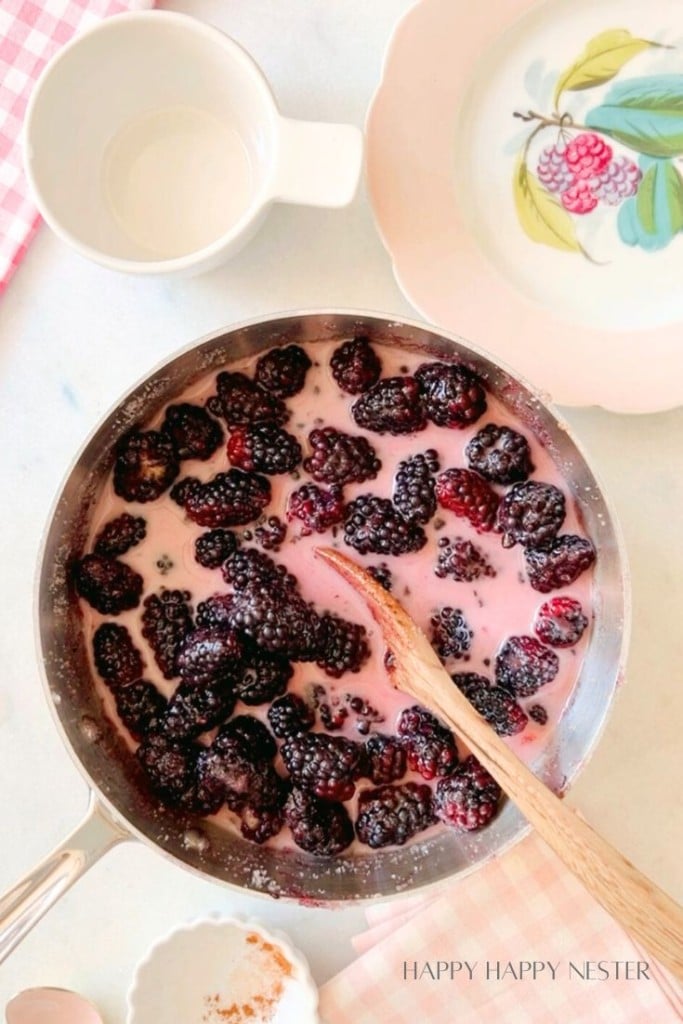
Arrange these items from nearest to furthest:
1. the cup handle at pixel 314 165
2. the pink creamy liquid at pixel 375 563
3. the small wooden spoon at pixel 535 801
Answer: the small wooden spoon at pixel 535 801 < the cup handle at pixel 314 165 < the pink creamy liquid at pixel 375 563

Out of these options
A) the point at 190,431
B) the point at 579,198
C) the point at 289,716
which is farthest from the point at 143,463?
the point at 579,198

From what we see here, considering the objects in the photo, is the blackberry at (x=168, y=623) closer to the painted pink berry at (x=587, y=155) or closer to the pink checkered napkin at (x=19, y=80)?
the pink checkered napkin at (x=19, y=80)

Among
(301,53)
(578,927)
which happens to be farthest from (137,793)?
(301,53)

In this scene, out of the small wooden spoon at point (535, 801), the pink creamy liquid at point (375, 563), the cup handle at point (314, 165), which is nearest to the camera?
the small wooden spoon at point (535, 801)

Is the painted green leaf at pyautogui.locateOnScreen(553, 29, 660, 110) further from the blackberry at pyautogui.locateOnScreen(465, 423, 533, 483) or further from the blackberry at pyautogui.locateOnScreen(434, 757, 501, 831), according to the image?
the blackberry at pyautogui.locateOnScreen(434, 757, 501, 831)

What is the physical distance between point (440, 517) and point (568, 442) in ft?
0.47

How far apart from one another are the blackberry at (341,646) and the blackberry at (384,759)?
0.24ft

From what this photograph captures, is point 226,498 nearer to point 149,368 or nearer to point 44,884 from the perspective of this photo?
point 149,368

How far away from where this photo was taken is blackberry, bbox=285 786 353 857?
101cm

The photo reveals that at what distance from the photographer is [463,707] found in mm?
909

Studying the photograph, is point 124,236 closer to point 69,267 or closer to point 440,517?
point 69,267

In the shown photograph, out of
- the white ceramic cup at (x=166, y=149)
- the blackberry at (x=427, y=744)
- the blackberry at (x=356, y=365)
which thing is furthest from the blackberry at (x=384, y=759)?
the white ceramic cup at (x=166, y=149)

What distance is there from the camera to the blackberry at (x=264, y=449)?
3.32 ft

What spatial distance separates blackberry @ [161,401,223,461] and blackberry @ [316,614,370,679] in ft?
0.63
